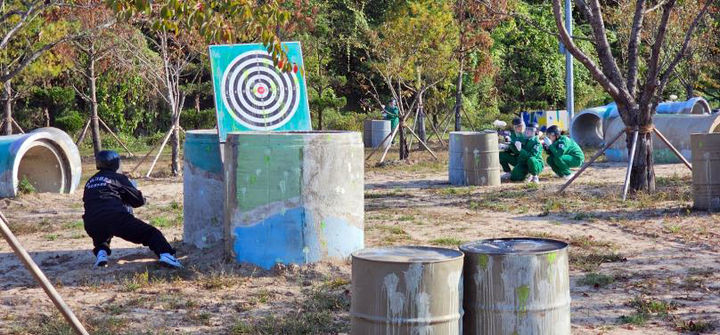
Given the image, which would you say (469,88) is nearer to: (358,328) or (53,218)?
(53,218)

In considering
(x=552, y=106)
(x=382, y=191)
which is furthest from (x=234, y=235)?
(x=552, y=106)

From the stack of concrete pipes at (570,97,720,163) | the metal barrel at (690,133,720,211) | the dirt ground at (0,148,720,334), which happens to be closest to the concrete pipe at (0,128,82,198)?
the dirt ground at (0,148,720,334)

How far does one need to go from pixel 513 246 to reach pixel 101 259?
4.85 metres

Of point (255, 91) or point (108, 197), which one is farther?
point (255, 91)

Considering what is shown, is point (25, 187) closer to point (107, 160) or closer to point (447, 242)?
point (107, 160)

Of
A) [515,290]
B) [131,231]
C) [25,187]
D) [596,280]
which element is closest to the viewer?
[515,290]

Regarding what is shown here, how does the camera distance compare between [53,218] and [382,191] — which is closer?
[53,218]

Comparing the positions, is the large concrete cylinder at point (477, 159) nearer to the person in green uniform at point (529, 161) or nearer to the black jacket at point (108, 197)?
the person in green uniform at point (529, 161)

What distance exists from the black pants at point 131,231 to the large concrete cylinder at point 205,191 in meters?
0.73

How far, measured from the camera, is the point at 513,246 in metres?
5.48

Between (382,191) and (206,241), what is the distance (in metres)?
6.61

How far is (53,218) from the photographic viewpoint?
13352 millimetres

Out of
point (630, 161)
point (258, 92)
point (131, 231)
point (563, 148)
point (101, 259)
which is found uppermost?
point (258, 92)

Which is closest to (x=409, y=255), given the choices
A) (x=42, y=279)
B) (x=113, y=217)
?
(x=42, y=279)
